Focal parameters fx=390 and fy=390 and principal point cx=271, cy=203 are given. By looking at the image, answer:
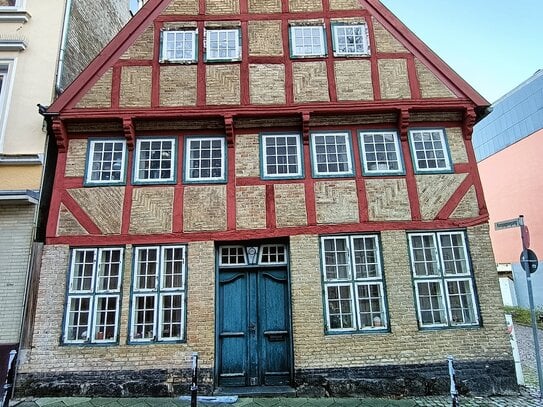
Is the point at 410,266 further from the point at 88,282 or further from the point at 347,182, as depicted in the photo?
the point at 88,282

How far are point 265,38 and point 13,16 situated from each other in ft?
20.7

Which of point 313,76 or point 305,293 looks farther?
point 313,76

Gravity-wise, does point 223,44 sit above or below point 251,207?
above

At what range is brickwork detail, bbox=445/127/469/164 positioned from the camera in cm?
923

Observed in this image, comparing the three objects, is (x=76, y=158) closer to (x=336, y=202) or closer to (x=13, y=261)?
(x=13, y=261)

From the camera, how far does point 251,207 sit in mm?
8781

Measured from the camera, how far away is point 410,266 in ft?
28.1

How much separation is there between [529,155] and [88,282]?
31.0 meters

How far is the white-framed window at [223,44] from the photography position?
9648mm

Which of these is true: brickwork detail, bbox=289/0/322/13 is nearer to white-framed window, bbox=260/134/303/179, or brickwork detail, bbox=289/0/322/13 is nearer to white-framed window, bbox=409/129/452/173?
white-framed window, bbox=260/134/303/179

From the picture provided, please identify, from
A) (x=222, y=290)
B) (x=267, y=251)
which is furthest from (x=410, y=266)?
(x=222, y=290)

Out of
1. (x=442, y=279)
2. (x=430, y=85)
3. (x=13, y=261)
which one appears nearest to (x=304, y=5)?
(x=430, y=85)

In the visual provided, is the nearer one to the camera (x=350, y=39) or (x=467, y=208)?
(x=467, y=208)

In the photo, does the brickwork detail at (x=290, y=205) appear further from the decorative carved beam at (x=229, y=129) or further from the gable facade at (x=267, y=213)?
the decorative carved beam at (x=229, y=129)
